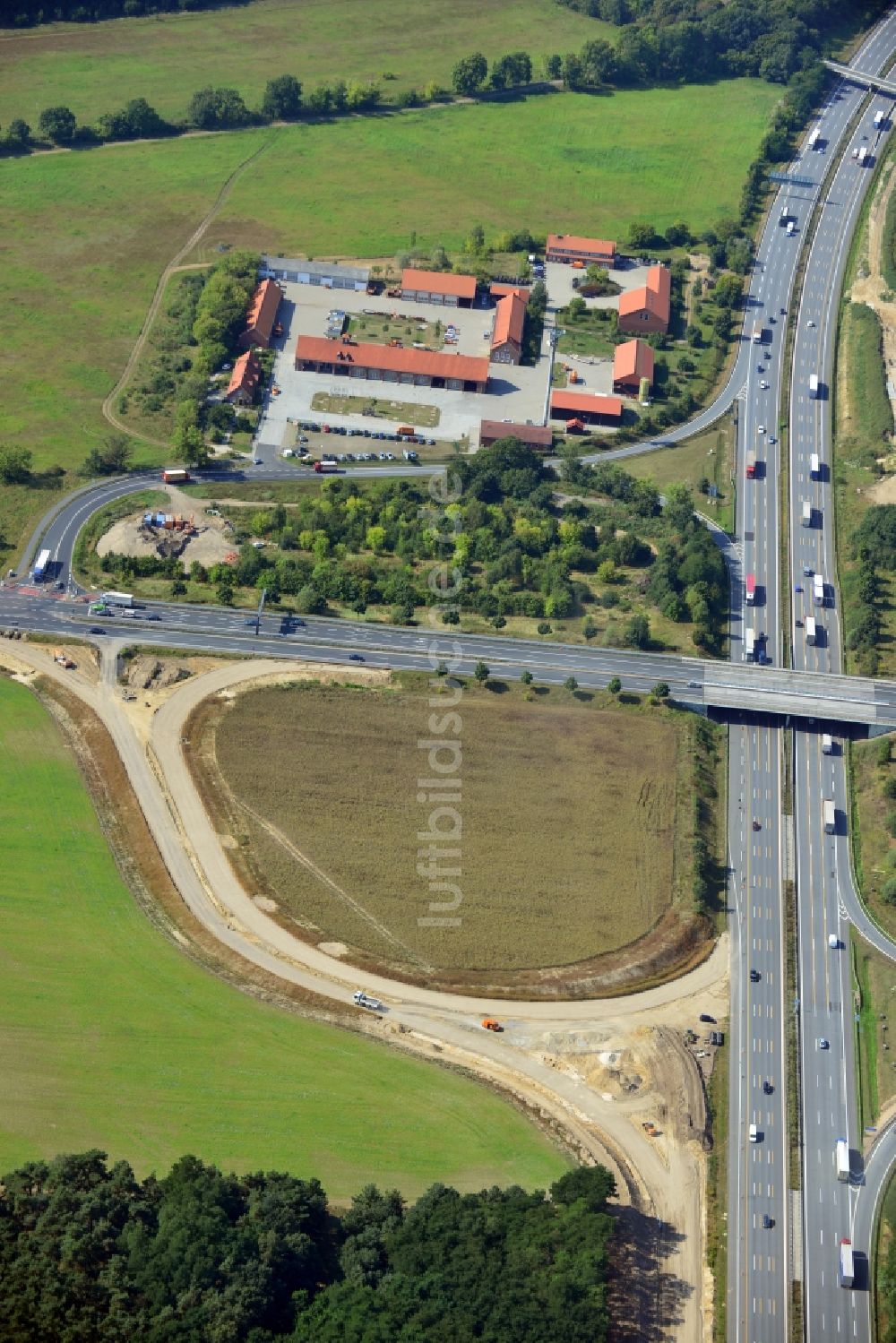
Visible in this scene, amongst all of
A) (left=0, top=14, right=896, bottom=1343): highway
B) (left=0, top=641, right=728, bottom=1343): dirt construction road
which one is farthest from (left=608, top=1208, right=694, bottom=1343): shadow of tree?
(left=0, top=14, right=896, bottom=1343): highway

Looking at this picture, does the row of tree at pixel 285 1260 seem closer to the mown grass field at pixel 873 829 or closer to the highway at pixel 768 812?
the highway at pixel 768 812

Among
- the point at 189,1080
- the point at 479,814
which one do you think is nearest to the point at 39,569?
the point at 479,814

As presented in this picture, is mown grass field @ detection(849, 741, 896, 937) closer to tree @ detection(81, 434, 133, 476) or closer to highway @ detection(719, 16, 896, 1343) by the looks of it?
highway @ detection(719, 16, 896, 1343)

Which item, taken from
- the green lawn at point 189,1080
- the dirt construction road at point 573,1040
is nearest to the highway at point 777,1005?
the dirt construction road at point 573,1040

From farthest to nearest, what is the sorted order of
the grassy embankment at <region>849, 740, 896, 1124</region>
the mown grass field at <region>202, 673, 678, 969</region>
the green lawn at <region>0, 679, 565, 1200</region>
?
the mown grass field at <region>202, 673, 678, 969</region>
the grassy embankment at <region>849, 740, 896, 1124</region>
the green lawn at <region>0, 679, 565, 1200</region>

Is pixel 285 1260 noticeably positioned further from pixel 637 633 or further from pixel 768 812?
pixel 637 633

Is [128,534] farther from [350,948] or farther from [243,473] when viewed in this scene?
[350,948]

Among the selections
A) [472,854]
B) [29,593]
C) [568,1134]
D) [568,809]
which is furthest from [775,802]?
[29,593]
